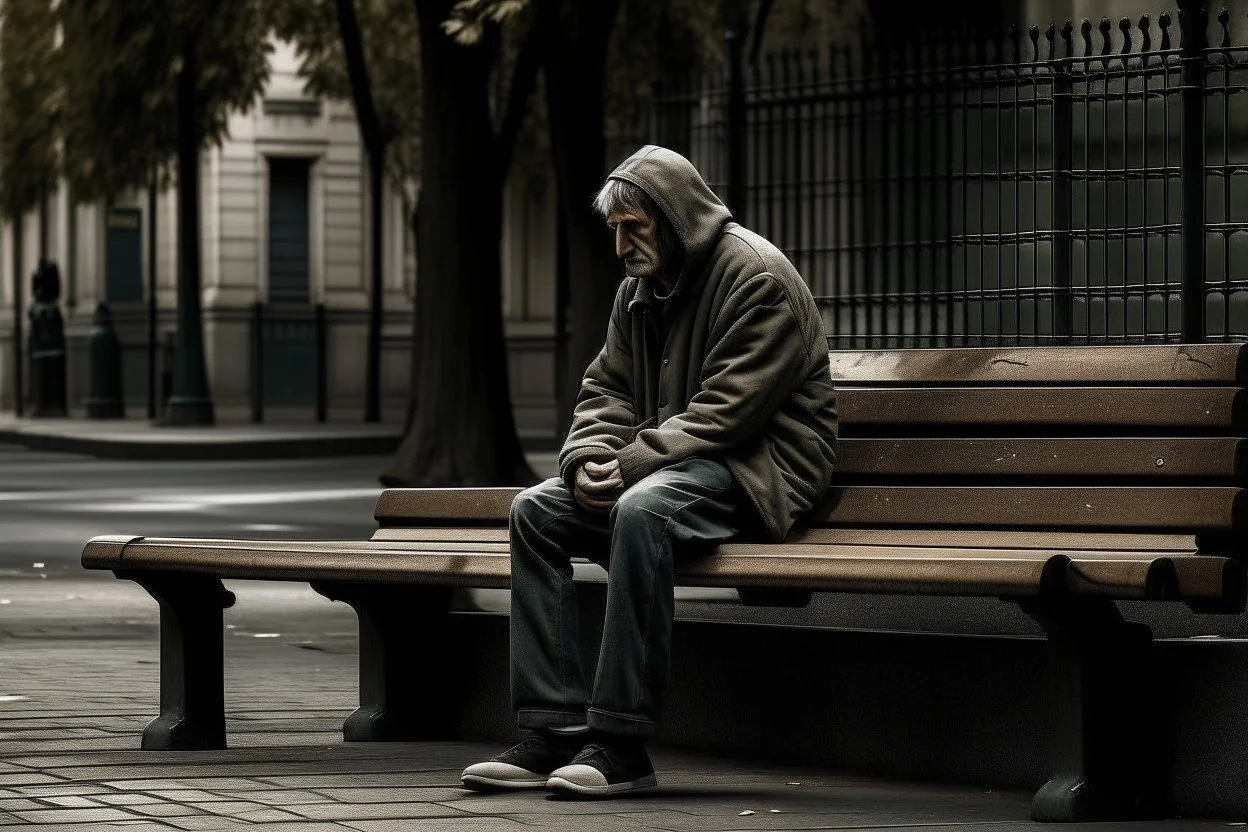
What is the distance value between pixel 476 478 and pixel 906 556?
1461 cm

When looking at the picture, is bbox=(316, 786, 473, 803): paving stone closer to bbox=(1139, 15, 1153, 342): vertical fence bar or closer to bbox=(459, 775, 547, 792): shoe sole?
bbox=(459, 775, 547, 792): shoe sole

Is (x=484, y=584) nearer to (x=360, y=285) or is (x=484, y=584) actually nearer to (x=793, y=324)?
(x=793, y=324)

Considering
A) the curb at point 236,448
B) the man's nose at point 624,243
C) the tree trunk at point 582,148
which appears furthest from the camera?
the curb at point 236,448

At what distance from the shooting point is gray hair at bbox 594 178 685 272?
240 inches

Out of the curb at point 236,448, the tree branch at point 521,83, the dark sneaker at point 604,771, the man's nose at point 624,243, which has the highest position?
the tree branch at point 521,83

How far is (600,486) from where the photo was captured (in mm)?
6062

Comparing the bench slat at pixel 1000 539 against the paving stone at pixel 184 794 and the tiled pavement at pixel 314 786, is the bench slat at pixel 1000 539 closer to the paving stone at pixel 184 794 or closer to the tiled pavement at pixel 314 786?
the tiled pavement at pixel 314 786

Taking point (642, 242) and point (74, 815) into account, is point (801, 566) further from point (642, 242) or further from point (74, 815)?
point (74, 815)

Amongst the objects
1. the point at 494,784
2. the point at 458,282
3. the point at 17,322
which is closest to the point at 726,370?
the point at 494,784

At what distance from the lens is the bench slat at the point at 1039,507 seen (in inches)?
220

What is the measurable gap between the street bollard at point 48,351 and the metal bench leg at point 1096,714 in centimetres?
3301

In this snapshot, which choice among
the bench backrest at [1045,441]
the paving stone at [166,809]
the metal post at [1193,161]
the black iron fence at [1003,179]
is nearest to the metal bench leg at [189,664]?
the bench backrest at [1045,441]

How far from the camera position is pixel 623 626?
577cm

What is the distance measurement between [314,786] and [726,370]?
1.27 meters
